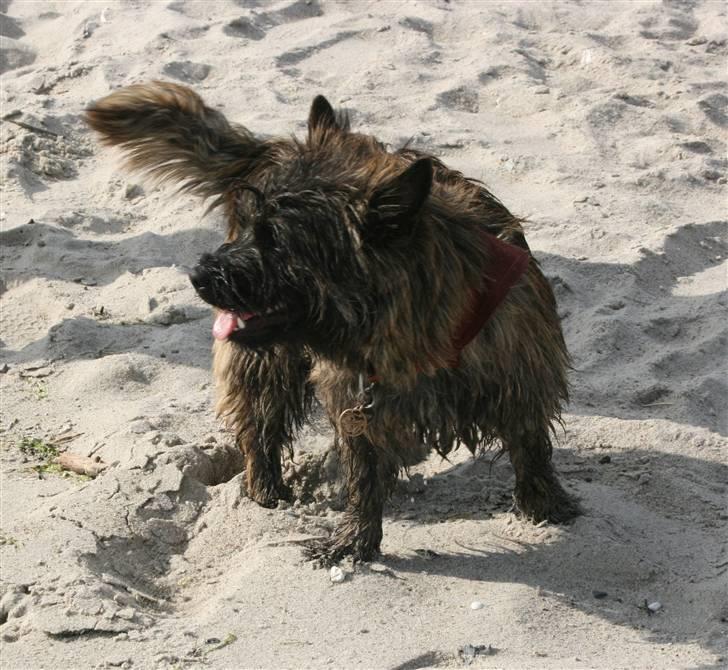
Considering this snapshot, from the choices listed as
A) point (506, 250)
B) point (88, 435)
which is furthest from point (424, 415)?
point (88, 435)

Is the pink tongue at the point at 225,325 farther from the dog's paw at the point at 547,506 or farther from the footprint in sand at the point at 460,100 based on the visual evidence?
the footprint in sand at the point at 460,100

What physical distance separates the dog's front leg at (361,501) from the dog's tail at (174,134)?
1.04 meters

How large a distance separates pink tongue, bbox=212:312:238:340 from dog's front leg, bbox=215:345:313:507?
0.55 meters

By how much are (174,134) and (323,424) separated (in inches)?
67.4

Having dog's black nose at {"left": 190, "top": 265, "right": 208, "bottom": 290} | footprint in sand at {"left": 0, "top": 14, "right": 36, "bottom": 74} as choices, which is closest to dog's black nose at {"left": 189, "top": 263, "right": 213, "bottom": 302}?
dog's black nose at {"left": 190, "top": 265, "right": 208, "bottom": 290}

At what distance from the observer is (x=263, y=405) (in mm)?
4617

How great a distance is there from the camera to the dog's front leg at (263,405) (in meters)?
4.50

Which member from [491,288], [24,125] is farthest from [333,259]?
[24,125]

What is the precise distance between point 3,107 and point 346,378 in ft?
15.3

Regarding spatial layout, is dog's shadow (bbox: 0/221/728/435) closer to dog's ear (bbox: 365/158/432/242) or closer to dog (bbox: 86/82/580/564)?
dog (bbox: 86/82/580/564)

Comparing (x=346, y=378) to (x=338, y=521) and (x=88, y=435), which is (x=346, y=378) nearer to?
(x=338, y=521)

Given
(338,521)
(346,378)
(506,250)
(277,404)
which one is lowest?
(338,521)

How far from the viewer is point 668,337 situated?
5.80 m

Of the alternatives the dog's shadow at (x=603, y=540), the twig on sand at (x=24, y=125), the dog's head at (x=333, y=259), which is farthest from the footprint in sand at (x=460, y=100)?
the dog's head at (x=333, y=259)
